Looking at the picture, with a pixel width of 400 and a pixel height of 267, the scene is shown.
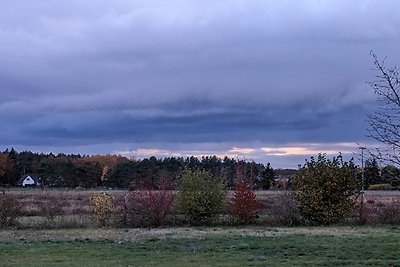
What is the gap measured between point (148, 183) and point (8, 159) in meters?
98.0

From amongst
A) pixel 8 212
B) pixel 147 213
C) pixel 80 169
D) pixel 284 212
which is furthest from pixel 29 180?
pixel 284 212

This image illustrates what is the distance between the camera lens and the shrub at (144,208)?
35500 millimetres

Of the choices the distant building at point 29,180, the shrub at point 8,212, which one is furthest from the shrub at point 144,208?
the distant building at point 29,180

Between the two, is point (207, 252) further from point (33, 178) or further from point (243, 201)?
point (33, 178)

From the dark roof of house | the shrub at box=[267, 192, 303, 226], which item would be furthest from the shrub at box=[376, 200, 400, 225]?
the dark roof of house

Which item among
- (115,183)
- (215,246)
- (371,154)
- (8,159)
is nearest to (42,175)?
(8,159)

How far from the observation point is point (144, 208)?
35688 millimetres

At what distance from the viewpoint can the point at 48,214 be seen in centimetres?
3512

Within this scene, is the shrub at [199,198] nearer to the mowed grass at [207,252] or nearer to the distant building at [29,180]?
the mowed grass at [207,252]

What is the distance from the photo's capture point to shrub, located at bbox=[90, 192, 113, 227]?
34656 millimetres

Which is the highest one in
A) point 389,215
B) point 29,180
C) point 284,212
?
point 29,180

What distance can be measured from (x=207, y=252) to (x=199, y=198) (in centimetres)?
1728

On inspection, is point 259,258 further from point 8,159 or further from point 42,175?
point 8,159

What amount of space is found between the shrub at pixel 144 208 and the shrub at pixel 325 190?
817 cm
